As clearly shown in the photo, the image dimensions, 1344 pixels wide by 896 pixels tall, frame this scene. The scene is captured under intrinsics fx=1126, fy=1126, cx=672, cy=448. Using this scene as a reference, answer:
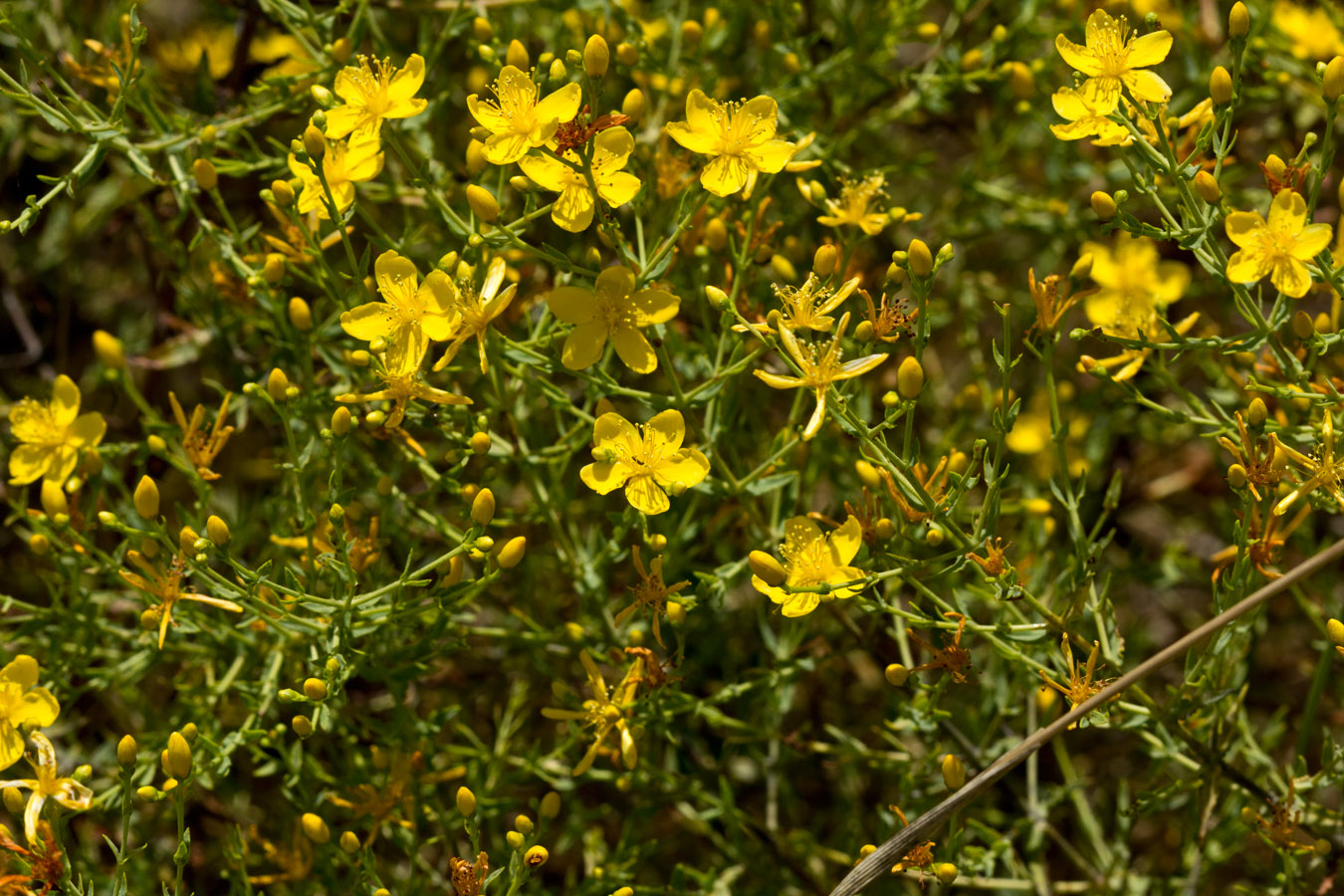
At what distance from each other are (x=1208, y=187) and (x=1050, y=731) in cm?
92

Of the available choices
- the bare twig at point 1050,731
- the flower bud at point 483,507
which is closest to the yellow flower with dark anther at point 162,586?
the flower bud at point 483,507

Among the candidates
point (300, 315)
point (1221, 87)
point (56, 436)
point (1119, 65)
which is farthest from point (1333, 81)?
point (56, 436)

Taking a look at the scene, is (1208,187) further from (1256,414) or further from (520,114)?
(520,114)

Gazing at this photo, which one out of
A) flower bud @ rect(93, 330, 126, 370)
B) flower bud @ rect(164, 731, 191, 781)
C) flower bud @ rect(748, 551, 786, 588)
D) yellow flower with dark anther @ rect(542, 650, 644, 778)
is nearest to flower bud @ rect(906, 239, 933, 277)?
flower bud @ rect(748, 551, 786, 588)

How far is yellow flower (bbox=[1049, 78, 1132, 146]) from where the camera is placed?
1.87 meters

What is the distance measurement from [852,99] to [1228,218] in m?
1.17

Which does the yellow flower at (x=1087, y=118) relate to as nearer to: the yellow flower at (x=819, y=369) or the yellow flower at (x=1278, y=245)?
the yellow flower at (x=1278, y=245)

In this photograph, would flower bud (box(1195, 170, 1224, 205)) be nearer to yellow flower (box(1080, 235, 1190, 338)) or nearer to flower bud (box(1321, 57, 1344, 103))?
flower bud (box(1321, 57, 1344, 103))

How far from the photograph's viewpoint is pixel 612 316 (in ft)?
6.09

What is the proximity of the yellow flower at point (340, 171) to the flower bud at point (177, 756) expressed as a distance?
90 centimetres

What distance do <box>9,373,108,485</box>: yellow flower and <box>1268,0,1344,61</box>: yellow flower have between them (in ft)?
9.23

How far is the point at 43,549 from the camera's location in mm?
2109

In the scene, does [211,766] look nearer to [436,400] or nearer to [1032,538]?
[436,400]

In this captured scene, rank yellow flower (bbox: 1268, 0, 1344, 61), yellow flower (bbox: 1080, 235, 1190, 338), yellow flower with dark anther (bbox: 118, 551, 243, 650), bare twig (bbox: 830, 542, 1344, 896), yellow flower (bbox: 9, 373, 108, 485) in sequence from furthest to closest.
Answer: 1. yellow flower (bbox: 1268, 0, 1344, 61)
2. yellow flower (bbox: 1080, 235, 1190, 338)
3. yellow flower (bbox: 9, 373, 108, 485)
4. yellow flower with dark anther (bbox: 118, 551, 243, 650)
5. bare twig (bbox: 830, 542, 1344, 896)
